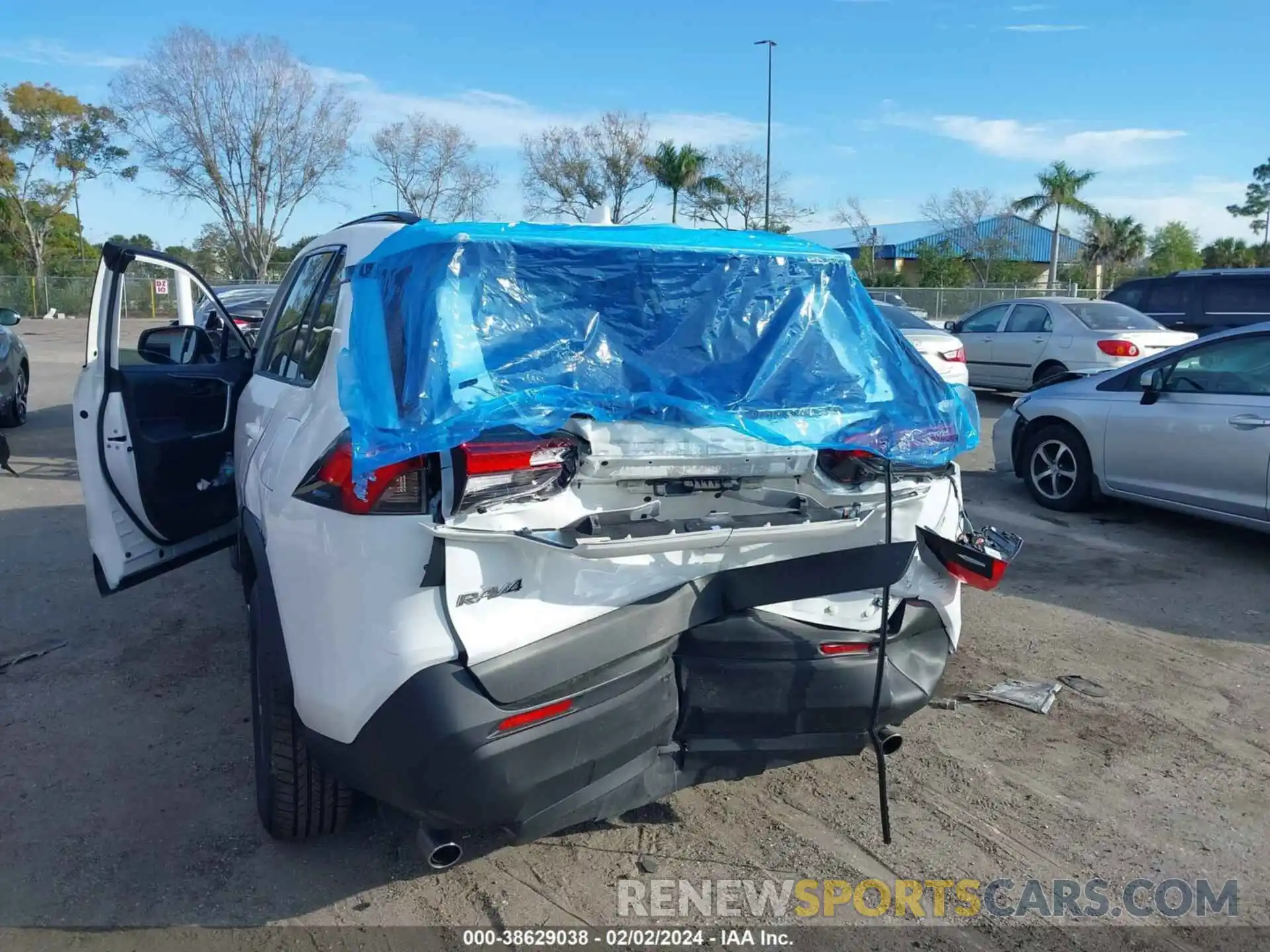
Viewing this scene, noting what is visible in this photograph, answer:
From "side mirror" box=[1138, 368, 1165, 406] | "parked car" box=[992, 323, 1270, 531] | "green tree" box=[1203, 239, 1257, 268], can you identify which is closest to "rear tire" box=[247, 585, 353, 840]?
"parked car" box=[992, 323, 1270, 531]

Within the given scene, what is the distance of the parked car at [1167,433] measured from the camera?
6125 millimetres

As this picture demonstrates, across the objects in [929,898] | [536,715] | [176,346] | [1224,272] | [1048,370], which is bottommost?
[929,898]

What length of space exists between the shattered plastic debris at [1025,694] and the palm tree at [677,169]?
32.1m

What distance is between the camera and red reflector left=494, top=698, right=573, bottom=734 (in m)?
2.41

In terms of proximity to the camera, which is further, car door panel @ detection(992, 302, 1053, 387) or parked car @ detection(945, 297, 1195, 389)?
car door panel @ detection(992, 302, 1053, 387)

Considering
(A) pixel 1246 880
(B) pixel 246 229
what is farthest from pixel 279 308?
(B) pixel 246 229

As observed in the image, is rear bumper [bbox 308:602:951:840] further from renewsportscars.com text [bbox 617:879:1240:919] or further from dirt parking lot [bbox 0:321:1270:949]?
dirt parking lot [bbox 0:321:1270:949]

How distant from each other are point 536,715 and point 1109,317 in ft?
42.6

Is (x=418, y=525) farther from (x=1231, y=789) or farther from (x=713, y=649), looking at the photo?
(x=1231, y=789)

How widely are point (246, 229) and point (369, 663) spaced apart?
39.1 meters

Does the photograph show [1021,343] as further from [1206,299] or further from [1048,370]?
[1206,299]

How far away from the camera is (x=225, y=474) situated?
4723mm

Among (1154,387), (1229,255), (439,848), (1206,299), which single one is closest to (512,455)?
(439,848)

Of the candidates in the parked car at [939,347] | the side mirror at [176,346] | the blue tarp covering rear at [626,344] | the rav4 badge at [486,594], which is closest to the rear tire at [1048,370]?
the parked car at [939,347]
